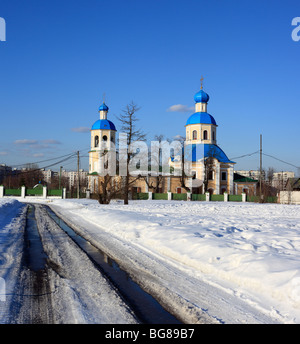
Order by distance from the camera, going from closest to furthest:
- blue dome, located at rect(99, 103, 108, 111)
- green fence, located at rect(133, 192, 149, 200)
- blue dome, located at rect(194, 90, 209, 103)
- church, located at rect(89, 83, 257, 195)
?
green fence, located at rect(133, 192, 149, 200), church, located at rect(89, 83, 257, 195), blue dome, located at rect(194, 90, 209, 103), blue dome, located at rect(99, 103, 108, 111)

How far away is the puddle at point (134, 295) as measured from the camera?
14.0ft

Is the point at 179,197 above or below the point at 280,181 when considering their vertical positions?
below

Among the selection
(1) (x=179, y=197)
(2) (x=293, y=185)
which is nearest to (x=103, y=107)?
(1) (x=179, y=197)

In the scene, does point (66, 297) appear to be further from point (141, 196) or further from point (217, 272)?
point (141, 196)

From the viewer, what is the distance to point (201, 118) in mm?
59875

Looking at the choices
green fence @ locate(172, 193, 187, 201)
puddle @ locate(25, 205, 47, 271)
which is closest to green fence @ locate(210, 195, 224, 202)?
green fence @ locate(172, 193, 187, 201)

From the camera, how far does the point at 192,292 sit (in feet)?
17.4

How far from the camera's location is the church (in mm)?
57000

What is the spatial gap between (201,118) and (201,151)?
586cm

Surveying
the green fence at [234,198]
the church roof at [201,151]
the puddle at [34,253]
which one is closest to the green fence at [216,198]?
the green fence at [234,198]

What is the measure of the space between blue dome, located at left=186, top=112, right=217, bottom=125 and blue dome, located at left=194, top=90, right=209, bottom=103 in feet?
7.68

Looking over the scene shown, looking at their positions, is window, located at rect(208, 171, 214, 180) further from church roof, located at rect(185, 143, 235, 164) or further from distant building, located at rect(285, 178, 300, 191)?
distant building, located at rect(285, 178, 300, 191)
